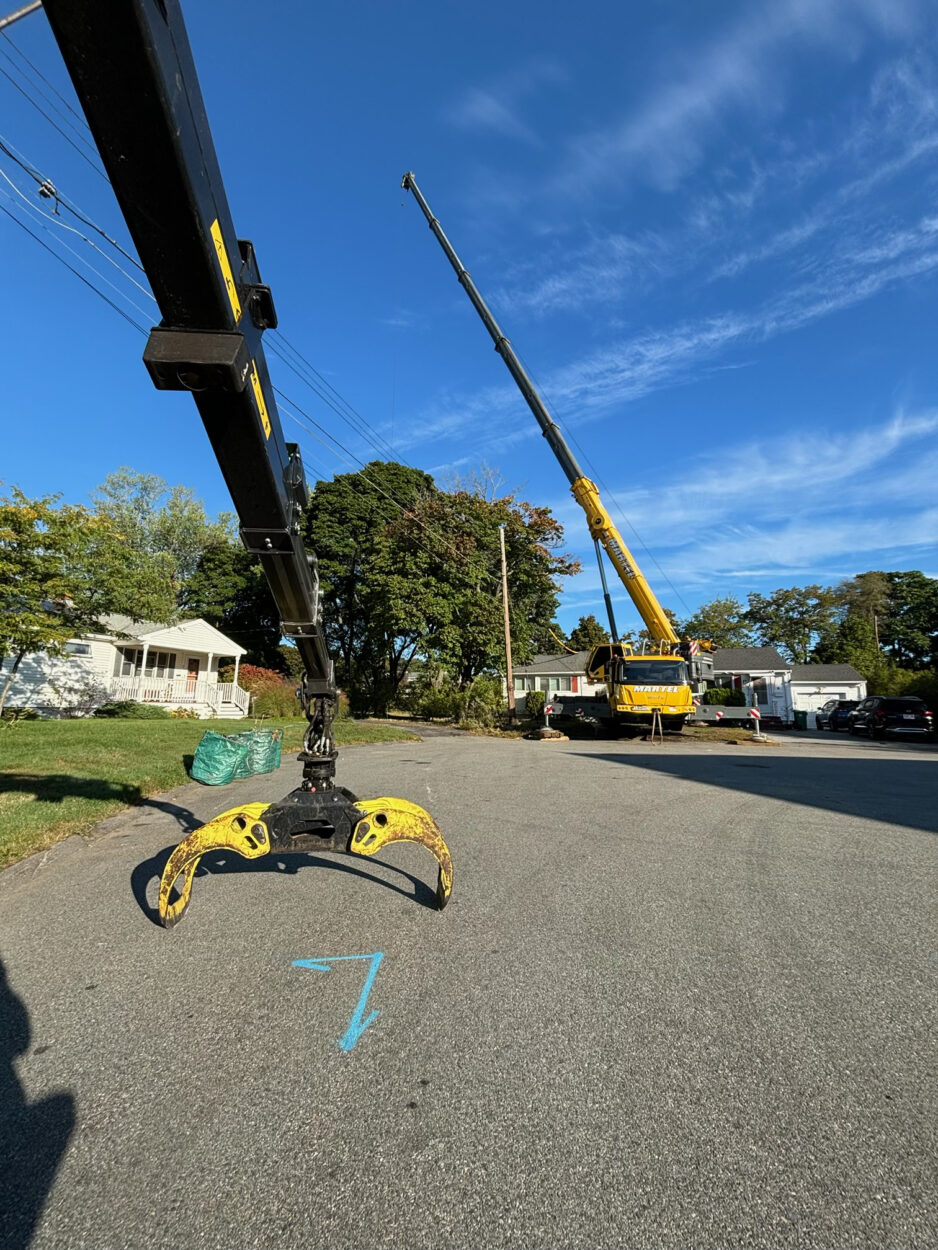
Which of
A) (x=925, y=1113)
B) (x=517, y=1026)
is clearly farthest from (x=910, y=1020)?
(x=517, y=1026)

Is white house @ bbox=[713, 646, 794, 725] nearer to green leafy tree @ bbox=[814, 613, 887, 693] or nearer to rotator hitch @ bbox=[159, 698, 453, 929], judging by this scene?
green leafy tree @ bbox=[814, 613, 887, 693]

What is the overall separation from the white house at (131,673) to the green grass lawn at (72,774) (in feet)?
24.1

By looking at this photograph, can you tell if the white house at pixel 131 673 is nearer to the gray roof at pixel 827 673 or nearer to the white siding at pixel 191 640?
the white siding at pixel 191 640

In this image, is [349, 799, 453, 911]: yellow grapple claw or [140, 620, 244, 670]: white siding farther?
[140, 620, 244, 670]: white siding

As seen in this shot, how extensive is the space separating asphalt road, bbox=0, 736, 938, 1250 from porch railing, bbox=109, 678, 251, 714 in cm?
2203

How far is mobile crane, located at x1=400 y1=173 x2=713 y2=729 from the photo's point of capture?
18.8m

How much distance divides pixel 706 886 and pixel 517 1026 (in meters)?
2.45

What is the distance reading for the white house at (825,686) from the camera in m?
41.5

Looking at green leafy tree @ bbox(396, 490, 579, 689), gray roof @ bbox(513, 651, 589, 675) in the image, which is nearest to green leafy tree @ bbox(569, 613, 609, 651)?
gray roof @ bbox(513, 651, 589, 675)

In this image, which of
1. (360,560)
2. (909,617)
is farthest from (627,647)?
(909,617)

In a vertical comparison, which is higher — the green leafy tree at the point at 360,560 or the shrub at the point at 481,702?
the green leafy tree at the point at 360,560

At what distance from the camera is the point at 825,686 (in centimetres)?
4216

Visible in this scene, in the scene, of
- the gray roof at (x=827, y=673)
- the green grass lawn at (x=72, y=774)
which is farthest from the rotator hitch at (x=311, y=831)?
the gray roof at (x=827, y=673)

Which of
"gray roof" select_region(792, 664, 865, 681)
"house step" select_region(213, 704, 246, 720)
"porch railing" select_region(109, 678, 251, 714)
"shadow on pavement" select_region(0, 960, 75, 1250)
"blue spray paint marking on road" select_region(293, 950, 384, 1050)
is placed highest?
"gray roof" select_region(792, 664, 865, 681)
